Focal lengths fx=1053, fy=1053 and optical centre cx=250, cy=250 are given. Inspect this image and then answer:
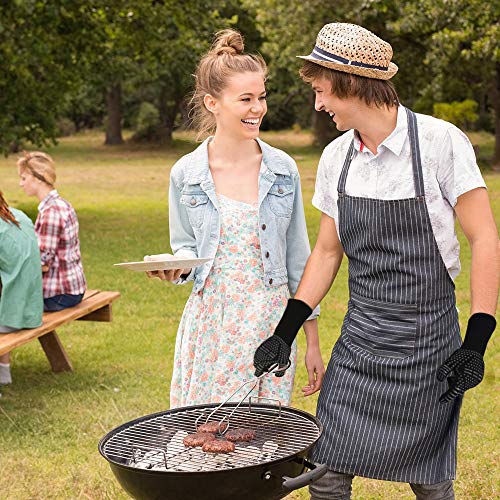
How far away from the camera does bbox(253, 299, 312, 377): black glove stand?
371 centimetres

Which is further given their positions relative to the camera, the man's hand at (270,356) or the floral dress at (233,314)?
the floral dress at (233,314)

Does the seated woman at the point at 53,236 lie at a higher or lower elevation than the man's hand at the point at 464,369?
lower

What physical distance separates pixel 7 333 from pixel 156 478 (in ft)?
Answer: 12.9

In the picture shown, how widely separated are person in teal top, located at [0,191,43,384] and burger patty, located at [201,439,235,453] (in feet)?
12.2

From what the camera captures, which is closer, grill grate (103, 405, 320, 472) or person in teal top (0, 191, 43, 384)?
grill grate (103, 405, 320, 472)

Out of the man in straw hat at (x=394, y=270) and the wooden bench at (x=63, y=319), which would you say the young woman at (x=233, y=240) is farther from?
the wooden bench at (x=63, y=319)

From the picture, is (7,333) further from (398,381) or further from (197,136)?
(398,381)

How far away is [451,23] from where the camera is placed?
23.0m

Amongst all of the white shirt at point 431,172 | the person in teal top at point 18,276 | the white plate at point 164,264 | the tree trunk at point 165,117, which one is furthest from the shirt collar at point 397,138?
the tree trunk at point 165,117

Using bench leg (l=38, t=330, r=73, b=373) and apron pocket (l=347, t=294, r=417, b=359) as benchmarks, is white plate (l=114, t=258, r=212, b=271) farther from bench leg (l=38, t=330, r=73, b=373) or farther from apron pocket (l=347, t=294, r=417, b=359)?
bench leg (l=38, t=330, r=73, b=373)

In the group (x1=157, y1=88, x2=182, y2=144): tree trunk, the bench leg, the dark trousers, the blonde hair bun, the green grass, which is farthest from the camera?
(x1=157, y1=88, x2=182, y2=144): tree trunk

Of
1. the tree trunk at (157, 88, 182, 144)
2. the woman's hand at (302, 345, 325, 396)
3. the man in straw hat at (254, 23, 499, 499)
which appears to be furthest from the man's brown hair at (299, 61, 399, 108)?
the tree trunk at (157, 88, 182, 144)

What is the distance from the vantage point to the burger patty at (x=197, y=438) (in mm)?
3416

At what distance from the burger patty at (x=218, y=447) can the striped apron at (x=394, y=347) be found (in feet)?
1.59
